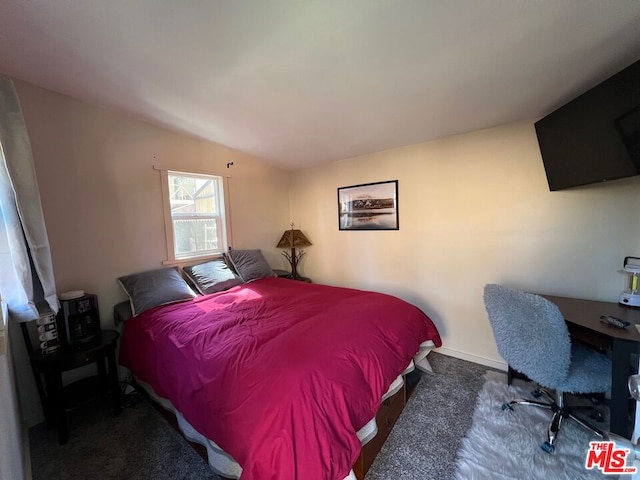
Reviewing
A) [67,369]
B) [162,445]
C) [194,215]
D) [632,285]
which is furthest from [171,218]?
[632,285]

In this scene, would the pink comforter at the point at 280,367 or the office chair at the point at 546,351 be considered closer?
the pink comforter at the point at 280,367

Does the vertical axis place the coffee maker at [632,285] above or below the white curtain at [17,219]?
below

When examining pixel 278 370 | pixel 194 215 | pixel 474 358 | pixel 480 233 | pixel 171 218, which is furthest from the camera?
pixel 194 215

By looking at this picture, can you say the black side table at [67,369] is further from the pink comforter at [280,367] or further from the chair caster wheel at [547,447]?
the chair caster wheel at [547,447]

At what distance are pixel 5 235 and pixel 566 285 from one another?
392 cm

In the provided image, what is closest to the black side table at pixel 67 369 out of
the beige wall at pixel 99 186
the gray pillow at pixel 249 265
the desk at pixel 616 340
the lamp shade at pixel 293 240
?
the beige wall at pixel 99 186

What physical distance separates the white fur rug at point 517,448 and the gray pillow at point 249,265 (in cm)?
241

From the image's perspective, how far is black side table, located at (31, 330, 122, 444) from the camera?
164 centimetres

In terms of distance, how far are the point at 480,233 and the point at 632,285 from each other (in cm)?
99

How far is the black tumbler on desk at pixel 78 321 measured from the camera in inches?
70.8

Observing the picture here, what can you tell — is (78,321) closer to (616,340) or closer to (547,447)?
(547,447)

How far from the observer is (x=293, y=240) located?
11.9 feet

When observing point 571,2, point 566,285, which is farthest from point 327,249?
point 571,2

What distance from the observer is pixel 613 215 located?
6.02 ft
